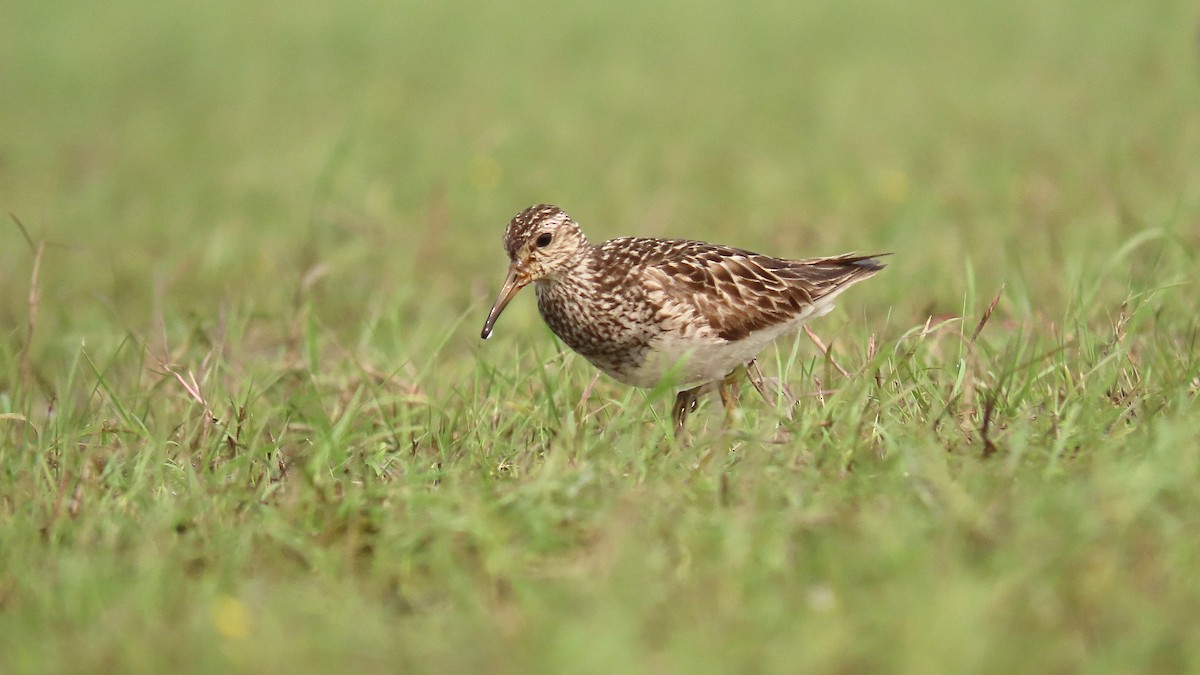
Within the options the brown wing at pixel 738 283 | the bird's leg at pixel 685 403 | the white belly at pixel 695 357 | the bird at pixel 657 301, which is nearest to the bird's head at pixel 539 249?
the bird at pixel 657 301

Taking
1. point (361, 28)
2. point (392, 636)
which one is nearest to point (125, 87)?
point (361, 28)

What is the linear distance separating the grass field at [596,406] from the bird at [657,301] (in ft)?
0.66

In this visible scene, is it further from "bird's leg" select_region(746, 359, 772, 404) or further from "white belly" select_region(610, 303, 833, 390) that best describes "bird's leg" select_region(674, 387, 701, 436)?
"bird's leg" select_region(746, 359, 772, 404)

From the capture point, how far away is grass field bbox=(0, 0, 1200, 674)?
390cm

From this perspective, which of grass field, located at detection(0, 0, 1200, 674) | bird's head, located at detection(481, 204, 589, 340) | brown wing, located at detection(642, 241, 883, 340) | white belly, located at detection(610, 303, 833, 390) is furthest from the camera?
bird's head, located at detection(481, 204, 589, 340)

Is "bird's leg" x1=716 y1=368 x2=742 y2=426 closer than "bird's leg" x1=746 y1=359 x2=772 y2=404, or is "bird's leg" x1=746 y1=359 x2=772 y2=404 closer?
"bird's leg" x1=746 y1=359 x2=772 y2=404

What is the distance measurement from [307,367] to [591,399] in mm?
1406

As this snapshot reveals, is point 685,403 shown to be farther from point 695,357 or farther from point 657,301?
point 657,301

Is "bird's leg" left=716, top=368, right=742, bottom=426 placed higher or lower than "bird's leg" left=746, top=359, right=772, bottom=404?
lower

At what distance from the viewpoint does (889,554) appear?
4.01 m

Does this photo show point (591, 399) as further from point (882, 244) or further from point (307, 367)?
point (882, 244)

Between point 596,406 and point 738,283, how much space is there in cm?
79

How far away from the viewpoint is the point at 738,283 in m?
6.29

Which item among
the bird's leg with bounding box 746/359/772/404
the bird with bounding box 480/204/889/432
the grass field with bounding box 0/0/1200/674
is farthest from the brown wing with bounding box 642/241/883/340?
the grass field with bounding box 0/0/1200/674
